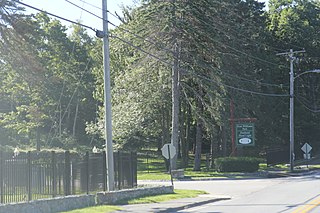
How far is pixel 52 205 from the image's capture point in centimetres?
1780

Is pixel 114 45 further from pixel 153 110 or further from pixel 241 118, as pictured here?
pixel 241 118

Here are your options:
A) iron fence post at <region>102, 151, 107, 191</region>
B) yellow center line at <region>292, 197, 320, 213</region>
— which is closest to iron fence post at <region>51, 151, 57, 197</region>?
iron fence post at <region>102, 151, 107, 191</region>

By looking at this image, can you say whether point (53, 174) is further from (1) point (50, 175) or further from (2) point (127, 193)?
(2) point (127, 193)

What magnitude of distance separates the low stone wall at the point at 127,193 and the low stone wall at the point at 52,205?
1.22ft

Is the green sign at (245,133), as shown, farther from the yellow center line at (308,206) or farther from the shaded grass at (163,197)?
the yellow center line at (308,206)

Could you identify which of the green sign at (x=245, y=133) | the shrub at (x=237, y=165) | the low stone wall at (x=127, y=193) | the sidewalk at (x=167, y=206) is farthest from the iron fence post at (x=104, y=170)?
the green sign at (x=245, y=133)

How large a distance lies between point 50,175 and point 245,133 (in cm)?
2849

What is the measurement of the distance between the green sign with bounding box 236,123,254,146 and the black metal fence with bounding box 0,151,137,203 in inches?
894

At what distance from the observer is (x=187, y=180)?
40.9m

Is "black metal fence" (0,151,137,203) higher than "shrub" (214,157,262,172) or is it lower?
higher

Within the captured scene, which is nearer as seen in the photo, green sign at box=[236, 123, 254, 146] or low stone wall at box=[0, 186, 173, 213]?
low stone wall at box=[0, 186, 173, 213]

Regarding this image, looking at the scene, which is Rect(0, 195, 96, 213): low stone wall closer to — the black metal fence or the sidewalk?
the black metal fence

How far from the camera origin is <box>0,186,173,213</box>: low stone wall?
16281 mm

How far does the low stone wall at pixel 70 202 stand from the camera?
16281 millimetres
